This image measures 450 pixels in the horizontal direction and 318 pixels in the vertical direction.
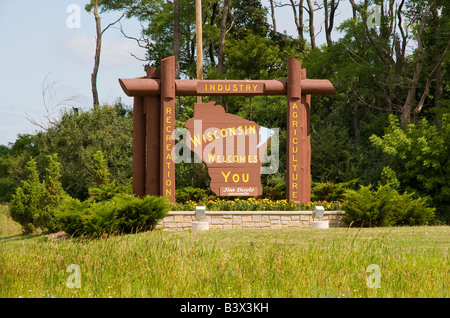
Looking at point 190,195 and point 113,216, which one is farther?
point 190,195

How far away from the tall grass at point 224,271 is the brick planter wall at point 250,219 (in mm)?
5022

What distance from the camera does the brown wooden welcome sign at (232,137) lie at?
18547 mm

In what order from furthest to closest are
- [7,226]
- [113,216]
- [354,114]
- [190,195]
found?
[354,114] → [7,226] → [190,195] → [113,216]

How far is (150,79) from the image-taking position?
724 inches

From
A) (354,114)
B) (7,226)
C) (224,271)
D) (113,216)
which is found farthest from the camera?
(354,114)

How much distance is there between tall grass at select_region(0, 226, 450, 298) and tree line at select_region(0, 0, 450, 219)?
10.1 meters

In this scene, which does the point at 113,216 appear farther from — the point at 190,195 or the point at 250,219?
the point at 190,195

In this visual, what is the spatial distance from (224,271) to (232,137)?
10.2 meters

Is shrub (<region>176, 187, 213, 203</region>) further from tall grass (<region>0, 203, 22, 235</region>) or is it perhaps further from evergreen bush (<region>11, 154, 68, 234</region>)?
tall grass (<region>0, 203, 22, 235</region>)

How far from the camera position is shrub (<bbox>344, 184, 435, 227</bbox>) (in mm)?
15922

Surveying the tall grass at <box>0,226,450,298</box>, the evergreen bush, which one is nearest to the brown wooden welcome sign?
the evergreen bush

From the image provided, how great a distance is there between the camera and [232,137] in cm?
1880

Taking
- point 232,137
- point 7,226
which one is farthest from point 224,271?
point 7,226
